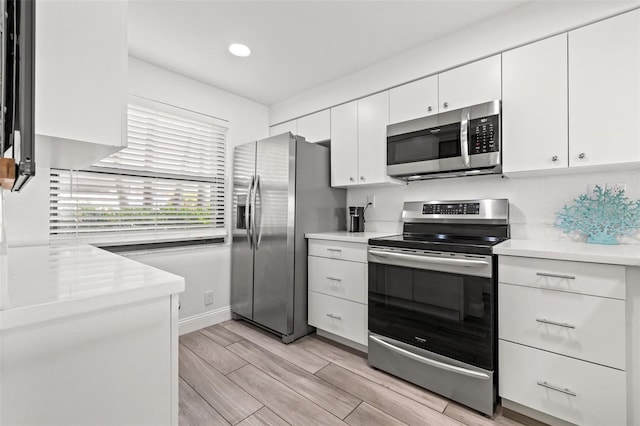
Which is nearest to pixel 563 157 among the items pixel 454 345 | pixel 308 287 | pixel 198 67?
pixel 454 345

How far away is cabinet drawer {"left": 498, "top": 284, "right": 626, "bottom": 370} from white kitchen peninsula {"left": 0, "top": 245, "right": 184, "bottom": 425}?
1.66 m

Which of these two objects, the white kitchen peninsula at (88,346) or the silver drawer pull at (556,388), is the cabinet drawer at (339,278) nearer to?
the silver drawer pull at (556,388)

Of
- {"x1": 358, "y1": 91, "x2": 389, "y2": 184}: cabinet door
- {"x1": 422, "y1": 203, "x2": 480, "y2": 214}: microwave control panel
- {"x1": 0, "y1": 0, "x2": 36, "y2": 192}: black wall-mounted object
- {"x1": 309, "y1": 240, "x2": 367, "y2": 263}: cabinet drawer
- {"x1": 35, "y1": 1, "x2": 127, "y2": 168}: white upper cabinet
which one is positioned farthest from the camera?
{"x1": 358, "y1": 91, "x2": 389, "y2": 184}: cabinet door

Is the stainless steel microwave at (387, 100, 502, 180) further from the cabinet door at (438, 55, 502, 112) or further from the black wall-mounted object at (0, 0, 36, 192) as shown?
the black wall-mounted object at (0, 0, 36, 192)

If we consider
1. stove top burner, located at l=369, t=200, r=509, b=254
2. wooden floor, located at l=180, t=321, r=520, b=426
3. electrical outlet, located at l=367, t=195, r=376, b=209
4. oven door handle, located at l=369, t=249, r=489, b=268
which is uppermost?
electrical outlet, located at l=367, t=195, r=376, b=209

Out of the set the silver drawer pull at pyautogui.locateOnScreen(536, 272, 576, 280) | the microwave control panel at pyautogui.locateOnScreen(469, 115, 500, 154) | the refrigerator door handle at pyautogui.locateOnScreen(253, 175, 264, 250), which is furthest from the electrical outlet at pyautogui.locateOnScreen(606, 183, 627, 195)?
the refrigerator door handle at pyautogui.locateOnScreen(253, 175, 264, 250)

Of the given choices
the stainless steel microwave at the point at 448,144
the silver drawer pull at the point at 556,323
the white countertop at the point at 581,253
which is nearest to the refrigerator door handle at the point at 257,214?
the stainless steel microwave at the point at 448,144

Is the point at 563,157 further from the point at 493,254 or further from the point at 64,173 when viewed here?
the point at 64,173

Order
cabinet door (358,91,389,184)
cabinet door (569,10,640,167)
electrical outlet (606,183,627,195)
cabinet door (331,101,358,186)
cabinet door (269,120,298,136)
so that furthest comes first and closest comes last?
cabinet door (269,120,298,136)
cabinet door (331,101,358,186)
cabinet door (358,91,389,184)
electrical outlet (606,183,627,195)
cabinet door (569,10,640,167)

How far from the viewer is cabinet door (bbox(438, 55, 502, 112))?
1965 mm

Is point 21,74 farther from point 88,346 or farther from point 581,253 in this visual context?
point 581,253

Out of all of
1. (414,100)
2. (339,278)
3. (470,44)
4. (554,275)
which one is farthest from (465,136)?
(339,278)

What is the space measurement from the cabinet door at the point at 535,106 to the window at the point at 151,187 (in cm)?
255

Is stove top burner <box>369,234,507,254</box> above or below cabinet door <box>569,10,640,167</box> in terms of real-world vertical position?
below
